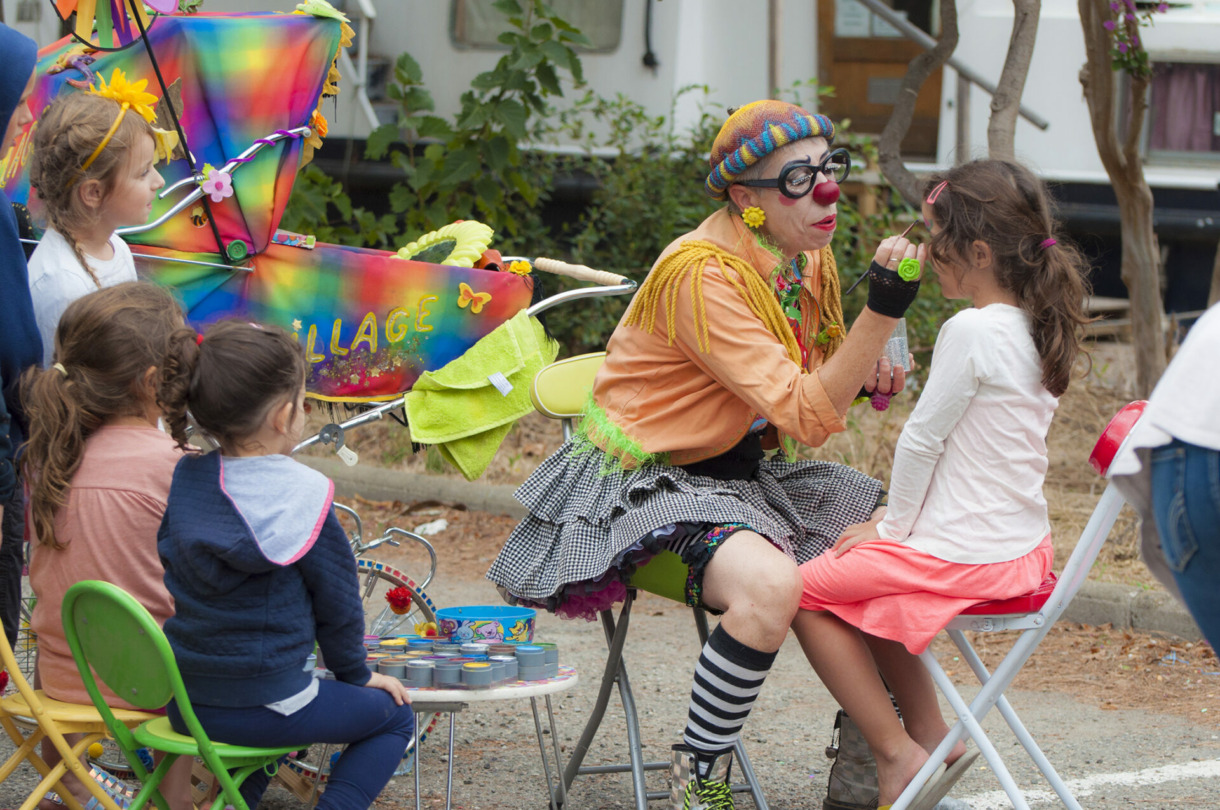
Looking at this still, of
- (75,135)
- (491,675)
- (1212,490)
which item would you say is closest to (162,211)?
(75,135)

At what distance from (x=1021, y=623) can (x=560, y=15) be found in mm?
5989

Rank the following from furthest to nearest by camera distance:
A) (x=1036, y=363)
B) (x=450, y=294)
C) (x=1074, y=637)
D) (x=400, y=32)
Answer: (x=400, y=32), (x=1074, y=637), (x=450, y=294), (x=1036, y=363)

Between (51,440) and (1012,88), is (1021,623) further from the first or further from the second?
(1012,88)

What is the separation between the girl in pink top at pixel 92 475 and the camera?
8.25 ft

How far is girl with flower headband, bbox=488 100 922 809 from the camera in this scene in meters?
2.54

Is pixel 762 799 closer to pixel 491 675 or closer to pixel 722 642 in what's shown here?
pixel 722 642

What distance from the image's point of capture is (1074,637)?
14.7 ft

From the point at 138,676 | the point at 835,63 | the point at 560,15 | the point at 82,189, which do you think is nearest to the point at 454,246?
the point at 82,189

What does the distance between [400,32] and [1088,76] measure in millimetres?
4201

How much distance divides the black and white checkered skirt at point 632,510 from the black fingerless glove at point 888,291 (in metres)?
0.52

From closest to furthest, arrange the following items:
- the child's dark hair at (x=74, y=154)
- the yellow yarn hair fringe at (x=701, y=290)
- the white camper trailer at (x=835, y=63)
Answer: the yellow yarn hair fringe at (x=701, y=290), the child's dark hair at (x=74, y=154), the white camper trailer at (x=835, y=63)

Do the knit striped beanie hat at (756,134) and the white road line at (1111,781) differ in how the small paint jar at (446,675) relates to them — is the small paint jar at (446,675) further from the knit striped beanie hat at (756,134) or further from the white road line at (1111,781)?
the white road line at (1111,781)

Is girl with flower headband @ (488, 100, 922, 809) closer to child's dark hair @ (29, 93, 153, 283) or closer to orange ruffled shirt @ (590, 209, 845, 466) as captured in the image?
orange ruffled shirt @ (590, 209, 845, 466)

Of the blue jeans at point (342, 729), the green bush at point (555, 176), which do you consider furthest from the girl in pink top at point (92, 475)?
the green bush at point (555, 176)
